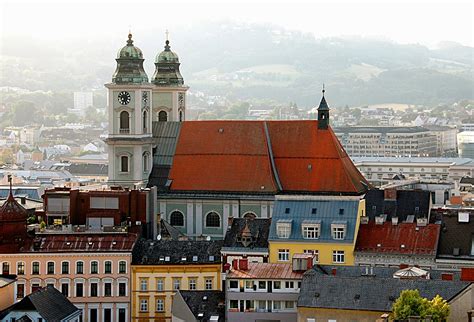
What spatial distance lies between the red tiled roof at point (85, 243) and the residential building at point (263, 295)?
11.7 meters

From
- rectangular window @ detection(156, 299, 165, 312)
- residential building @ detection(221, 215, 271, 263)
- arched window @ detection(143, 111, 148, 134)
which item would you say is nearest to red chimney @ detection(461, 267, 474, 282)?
residential building @ detection(221, 215, 271, 263)

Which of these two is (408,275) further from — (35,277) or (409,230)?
(35,277)

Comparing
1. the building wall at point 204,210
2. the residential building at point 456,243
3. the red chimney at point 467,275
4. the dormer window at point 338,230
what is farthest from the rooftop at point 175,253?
the red chimney at point 467,275

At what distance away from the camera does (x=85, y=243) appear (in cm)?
8112

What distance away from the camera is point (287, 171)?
97.9 meters

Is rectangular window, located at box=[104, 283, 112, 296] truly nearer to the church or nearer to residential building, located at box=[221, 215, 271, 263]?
residential building, located at box=[221, 215, 271, 263]

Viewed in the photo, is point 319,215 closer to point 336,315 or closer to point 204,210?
point 336,315

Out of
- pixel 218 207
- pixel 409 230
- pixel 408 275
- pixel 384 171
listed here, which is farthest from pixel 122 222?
pixel 384 171

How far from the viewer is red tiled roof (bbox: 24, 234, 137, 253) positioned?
80.6 m

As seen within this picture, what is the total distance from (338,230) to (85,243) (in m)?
15.6

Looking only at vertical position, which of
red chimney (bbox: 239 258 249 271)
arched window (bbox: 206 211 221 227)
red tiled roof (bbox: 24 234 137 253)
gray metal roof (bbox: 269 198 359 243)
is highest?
gray metal roof (bbox: 269 198 359 243)

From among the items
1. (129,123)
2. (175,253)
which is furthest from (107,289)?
(129,123)

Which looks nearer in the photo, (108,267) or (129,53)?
(108,267)

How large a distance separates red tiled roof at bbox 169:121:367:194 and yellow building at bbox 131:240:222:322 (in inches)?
685
